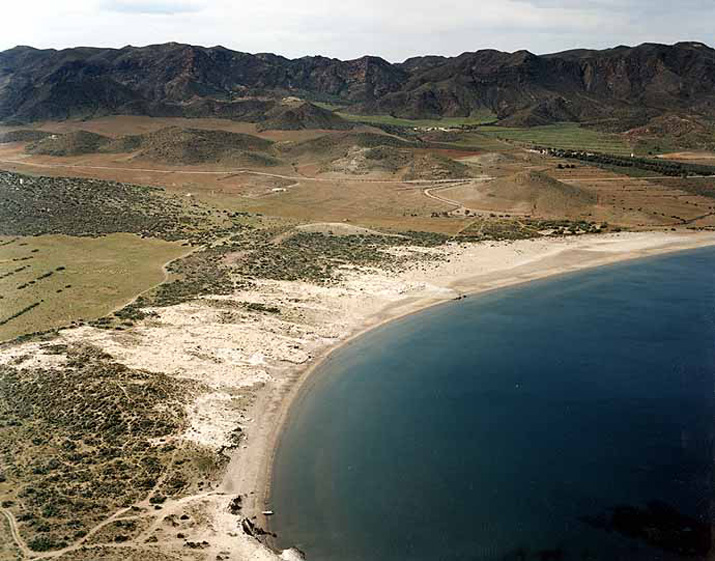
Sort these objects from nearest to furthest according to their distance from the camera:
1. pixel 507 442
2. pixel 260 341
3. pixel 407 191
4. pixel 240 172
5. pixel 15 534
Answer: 1. pixel 15 534
2. pixel 507 442
3. pixel 260 341
4. pixel 407 191
5. pixel 240 172

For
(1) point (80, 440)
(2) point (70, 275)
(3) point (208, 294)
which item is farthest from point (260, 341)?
(2) point (70, 275)

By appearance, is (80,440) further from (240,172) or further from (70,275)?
(240,172)

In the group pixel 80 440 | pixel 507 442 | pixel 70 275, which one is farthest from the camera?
pixel 70 275

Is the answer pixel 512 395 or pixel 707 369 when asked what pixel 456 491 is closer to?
pixel 512 395

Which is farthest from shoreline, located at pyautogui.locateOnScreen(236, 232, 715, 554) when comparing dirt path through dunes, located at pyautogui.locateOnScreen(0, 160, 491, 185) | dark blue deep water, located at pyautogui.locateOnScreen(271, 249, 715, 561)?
dirt path through dunes, located at pyautogui.locateOnScreen(0, 160, 491, 185)

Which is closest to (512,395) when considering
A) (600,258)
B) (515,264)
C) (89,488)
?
(89,488)

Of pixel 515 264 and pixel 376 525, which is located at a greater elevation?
pixel 515 264
